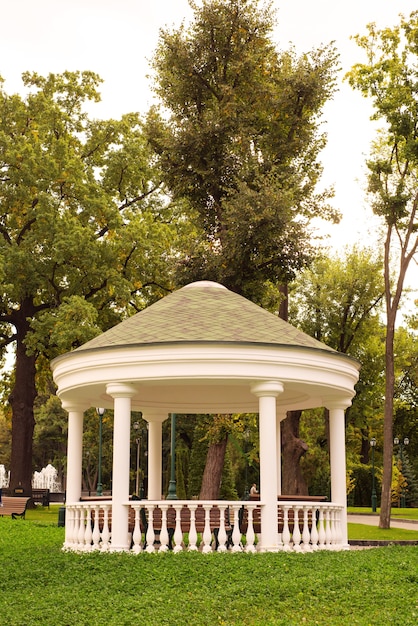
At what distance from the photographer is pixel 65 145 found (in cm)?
3750

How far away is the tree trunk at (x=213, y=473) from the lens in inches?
1152

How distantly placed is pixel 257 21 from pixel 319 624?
2633 cm

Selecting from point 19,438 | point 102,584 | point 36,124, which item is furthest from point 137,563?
point 36,124

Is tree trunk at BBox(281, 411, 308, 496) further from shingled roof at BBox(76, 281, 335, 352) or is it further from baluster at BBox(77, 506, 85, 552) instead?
baluster at BBox(77, 506, 85, 552)

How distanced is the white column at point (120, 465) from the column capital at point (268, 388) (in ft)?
7.72

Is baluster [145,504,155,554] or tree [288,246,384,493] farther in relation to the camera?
tree [288,246,384,493]

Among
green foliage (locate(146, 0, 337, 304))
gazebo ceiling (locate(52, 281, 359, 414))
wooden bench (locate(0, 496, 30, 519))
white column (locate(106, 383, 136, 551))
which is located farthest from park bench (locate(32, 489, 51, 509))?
white column (locate(106, 383, 136, 551))

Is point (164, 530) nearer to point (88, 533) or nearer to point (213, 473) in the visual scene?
point (88, 533)

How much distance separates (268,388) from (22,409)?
2536 cm

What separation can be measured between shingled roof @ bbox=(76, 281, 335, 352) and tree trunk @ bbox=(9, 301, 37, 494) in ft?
68.6

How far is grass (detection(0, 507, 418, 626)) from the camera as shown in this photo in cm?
1017

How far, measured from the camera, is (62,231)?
3641cm

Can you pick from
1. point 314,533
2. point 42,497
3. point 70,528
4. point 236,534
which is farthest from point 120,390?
point 42,497

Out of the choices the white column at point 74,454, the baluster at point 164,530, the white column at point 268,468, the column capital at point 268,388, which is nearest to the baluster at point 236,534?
the white column at point 268,468
